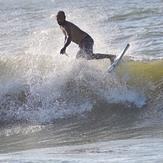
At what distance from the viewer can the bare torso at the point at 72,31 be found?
7.96 metres

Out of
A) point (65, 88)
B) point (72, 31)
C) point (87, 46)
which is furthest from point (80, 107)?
point (72, 31)

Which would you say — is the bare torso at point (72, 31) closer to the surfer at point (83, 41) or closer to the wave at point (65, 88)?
the surfer at point (83, 41)

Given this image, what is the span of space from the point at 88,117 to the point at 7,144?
1.93 meters

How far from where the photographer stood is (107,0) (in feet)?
82.1

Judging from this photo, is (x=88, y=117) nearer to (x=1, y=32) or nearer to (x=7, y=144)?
(x=7, y=144)

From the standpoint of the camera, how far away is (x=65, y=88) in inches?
337

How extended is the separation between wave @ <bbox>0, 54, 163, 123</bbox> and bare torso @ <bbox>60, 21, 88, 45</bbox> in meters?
0.67

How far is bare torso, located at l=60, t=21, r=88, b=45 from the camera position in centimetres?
796

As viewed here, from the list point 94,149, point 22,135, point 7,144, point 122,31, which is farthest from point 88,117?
point 122,31

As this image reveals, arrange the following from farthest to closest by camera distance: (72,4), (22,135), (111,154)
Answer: (72,4) < (22,135) < (111,154)

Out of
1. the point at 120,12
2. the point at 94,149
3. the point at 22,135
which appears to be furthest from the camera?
the point at 120,12

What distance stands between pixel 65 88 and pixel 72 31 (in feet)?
4.16

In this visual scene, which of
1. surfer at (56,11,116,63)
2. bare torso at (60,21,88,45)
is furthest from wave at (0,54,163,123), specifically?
bare torso at (60,21,88,45)

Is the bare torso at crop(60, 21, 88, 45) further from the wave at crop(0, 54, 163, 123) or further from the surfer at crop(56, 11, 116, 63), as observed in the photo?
the wave at crop(0, 54, 163, 123)
